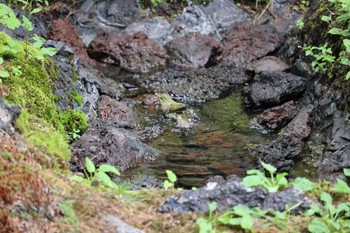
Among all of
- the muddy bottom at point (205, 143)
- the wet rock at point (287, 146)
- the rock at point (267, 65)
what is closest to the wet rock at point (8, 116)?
the muddy bottom at point (205, 143)

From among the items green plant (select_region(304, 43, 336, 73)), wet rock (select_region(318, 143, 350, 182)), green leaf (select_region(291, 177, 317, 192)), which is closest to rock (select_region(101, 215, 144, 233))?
green leaf (select_region(291, 177, 317, 192))

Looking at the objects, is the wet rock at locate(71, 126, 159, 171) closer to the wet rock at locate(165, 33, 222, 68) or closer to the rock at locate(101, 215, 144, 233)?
the rock at locate(101, 215, 144, 233)

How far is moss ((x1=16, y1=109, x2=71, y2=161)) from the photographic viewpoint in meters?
3.76

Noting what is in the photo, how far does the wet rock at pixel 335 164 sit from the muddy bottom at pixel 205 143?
37.2 inches

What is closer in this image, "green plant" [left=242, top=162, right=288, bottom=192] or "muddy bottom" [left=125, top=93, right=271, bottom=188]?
"green plant" [left=242, top=162, right=288, bottom=192]

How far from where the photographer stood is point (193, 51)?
437 inches

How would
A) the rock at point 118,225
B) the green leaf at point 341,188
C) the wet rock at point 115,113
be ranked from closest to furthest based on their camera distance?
the rock at point 118,225 < the green leaf at point 341,188 < the wet rock at point 115,113

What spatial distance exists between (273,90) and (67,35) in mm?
5219

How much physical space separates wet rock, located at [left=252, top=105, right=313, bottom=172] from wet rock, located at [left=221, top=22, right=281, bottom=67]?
3.96 m

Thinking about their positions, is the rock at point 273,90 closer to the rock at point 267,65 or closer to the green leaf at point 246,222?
the rock at point 267,65

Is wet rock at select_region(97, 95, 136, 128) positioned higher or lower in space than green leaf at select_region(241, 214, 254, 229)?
lower

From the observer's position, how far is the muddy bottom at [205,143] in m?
6.09

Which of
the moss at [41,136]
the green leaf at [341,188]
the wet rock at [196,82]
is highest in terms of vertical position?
the green leaf at [341,188]

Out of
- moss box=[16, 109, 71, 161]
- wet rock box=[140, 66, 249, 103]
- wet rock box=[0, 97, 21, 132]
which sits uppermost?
wet rock box=[0, 97, 21, 132]
